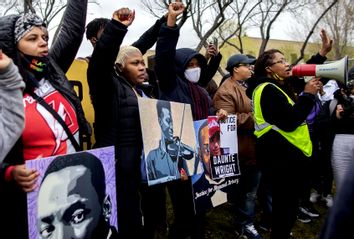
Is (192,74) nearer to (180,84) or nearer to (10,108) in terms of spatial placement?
(180,84)

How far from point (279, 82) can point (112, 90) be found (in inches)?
58.7

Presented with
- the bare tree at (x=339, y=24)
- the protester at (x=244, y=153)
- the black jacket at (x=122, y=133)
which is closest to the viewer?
the black jacket at (x=122, y=133)

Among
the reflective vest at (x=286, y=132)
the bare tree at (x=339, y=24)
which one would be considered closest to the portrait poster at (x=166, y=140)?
the reflective vest at (x=286, y=132)

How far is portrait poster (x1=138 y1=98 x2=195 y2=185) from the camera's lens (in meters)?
2.76

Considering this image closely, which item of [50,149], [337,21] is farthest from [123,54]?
[337,21]

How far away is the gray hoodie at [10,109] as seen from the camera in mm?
1778

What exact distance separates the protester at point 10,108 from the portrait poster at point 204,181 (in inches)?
65.0

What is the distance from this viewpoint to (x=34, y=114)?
208 centimetres

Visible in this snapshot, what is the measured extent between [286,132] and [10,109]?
7.06ft

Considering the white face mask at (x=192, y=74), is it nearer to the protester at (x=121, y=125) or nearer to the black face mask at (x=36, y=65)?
the protester at (x=121, y=125)

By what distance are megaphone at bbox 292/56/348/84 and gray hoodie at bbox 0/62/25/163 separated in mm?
2050

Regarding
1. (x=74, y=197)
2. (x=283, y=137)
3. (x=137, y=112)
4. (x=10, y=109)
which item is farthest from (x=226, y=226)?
(x=10, y=109)

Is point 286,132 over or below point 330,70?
below

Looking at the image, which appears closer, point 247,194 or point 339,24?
point 247,194
